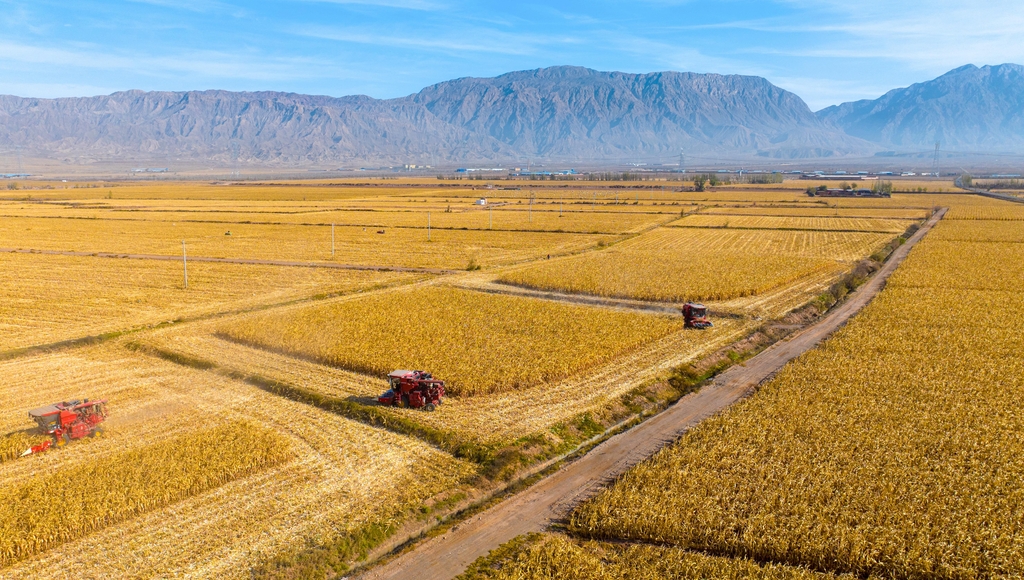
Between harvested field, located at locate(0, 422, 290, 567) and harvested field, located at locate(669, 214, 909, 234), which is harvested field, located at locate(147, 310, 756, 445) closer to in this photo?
harvested field, located at locate(0, 422, 290, 567)

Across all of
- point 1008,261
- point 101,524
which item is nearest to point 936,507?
point 101,524

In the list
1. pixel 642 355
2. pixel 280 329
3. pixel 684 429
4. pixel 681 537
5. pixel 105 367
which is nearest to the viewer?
pixel 681 537

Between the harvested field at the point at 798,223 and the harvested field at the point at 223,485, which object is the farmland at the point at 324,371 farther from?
the harvested field at the point at 798,223

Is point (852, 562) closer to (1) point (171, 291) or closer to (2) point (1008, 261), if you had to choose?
(1) point (171, 291)

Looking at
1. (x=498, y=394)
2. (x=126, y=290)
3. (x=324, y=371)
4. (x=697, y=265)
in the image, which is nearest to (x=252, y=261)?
(x=126, y=290)

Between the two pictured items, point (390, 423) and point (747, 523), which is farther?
point (390, 423)

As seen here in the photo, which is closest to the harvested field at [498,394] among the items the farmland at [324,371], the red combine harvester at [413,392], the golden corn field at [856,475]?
the farmland at [324,371]
